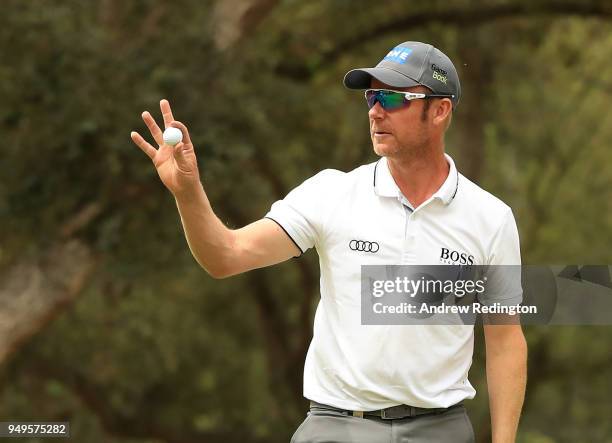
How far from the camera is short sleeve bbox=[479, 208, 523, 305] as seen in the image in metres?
4.29

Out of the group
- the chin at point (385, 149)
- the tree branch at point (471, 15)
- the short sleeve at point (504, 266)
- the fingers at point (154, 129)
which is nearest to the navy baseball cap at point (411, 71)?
the chin at point (385, 149)

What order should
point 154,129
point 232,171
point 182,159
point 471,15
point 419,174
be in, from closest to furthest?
point 182,159
point 154,129
point 419,174
point 232,171
point 471,15

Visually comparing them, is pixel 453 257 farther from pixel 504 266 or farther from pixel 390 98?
pixel 390 98

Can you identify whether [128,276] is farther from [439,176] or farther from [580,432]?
[580,432]

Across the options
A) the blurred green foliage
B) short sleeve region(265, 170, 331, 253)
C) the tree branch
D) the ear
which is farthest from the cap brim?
the tree branch

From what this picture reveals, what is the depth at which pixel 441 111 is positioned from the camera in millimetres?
4434

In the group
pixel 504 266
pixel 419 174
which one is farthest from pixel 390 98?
pixel 504 266

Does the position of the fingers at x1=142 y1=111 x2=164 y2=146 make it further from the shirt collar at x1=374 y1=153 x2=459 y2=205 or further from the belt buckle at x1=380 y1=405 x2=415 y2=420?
the belt buckle at x1=380 y1=405 x2=415 y2=420

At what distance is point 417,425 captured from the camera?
4195mm

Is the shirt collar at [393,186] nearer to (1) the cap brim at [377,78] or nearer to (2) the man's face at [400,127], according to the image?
(2) the man's face at [400,127]

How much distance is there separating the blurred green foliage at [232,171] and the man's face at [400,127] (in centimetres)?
725

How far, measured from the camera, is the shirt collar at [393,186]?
4293 mm

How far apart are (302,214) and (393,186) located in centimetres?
36

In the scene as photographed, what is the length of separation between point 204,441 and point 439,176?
512 inches
